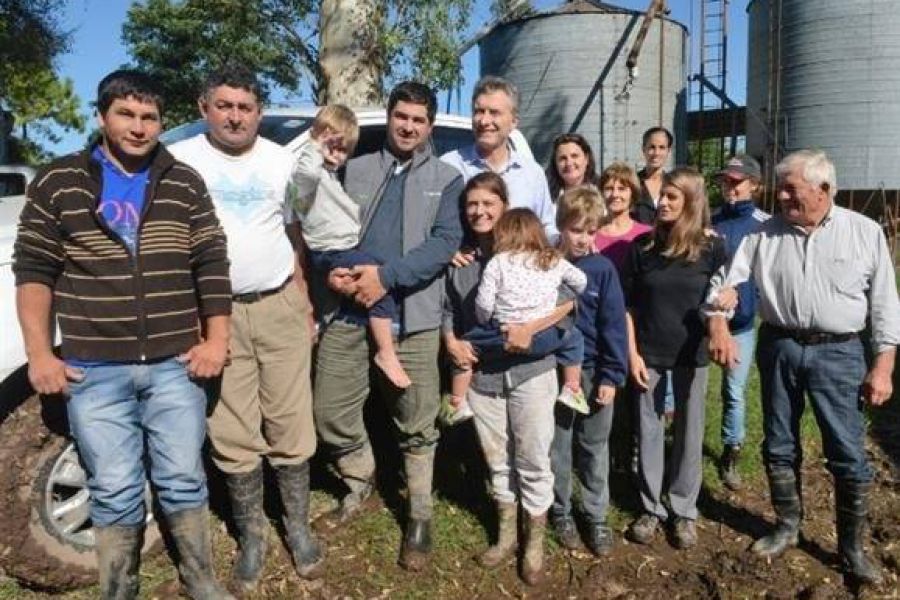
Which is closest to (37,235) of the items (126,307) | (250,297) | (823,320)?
(126,307)

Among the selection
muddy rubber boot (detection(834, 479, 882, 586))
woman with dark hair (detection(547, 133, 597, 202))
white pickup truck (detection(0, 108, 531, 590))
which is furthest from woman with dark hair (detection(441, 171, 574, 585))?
white pickup truck (detection(0, 108, 531, 590))

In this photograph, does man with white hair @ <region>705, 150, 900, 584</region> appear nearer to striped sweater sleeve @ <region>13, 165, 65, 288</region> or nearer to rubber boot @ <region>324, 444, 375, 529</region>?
rubber boot @ <region>324, 444, 375, 529</region>

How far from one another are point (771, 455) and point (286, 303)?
8.03 ft

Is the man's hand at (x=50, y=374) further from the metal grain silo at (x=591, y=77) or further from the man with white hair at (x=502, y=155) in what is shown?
the metal grain silo at (x=591, y=77)

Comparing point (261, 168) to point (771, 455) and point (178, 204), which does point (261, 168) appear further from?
point (771, 455)

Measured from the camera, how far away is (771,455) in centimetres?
367

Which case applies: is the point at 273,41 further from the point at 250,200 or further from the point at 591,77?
the point at 250,200

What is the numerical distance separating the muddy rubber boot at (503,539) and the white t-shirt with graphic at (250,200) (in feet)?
5.10

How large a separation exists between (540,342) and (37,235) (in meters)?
2.03

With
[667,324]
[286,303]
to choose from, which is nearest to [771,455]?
[667,324]

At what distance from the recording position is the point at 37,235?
2615 mm

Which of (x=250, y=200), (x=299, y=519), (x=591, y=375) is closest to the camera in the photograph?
(x=250, y=200)

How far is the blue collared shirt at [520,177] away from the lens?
12.4 ft

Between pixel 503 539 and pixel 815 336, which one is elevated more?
pixel 815 336
